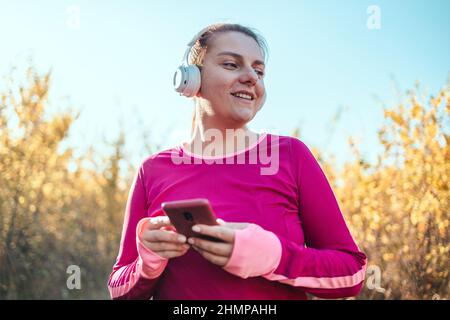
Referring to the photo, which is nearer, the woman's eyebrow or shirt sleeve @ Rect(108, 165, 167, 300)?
shirt sleeve @ Rect(108, 165, 167, 300)

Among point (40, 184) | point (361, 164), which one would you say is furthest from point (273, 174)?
point (40, 184)

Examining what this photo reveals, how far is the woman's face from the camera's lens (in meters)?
1.84

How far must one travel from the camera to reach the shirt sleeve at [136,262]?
1572mm

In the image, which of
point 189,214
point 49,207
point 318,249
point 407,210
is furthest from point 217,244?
point 49,207

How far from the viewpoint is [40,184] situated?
5559 millimetres

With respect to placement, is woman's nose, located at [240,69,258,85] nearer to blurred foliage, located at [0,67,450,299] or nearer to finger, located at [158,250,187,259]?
finger, located at [158,250,187,259]

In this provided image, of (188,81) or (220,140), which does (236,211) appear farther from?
(188,81)

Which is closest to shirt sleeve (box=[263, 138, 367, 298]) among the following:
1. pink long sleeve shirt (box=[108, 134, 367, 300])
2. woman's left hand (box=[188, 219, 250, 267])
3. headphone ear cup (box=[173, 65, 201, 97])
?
pink long sleeve shirt (box=[108, 134, 367, 300])

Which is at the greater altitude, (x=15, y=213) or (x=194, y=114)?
(x=194, y=114)

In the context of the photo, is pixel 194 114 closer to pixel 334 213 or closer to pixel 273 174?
pixel 273 174

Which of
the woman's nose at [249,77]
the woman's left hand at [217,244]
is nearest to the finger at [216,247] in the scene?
the woman's left hand at [217,244]

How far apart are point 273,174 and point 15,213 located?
3862 mm

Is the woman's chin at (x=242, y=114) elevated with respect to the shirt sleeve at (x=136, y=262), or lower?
elevated

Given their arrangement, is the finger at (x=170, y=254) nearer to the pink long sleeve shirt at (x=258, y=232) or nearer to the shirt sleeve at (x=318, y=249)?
the pink long sleeve shirt at (x=258, y=232)
